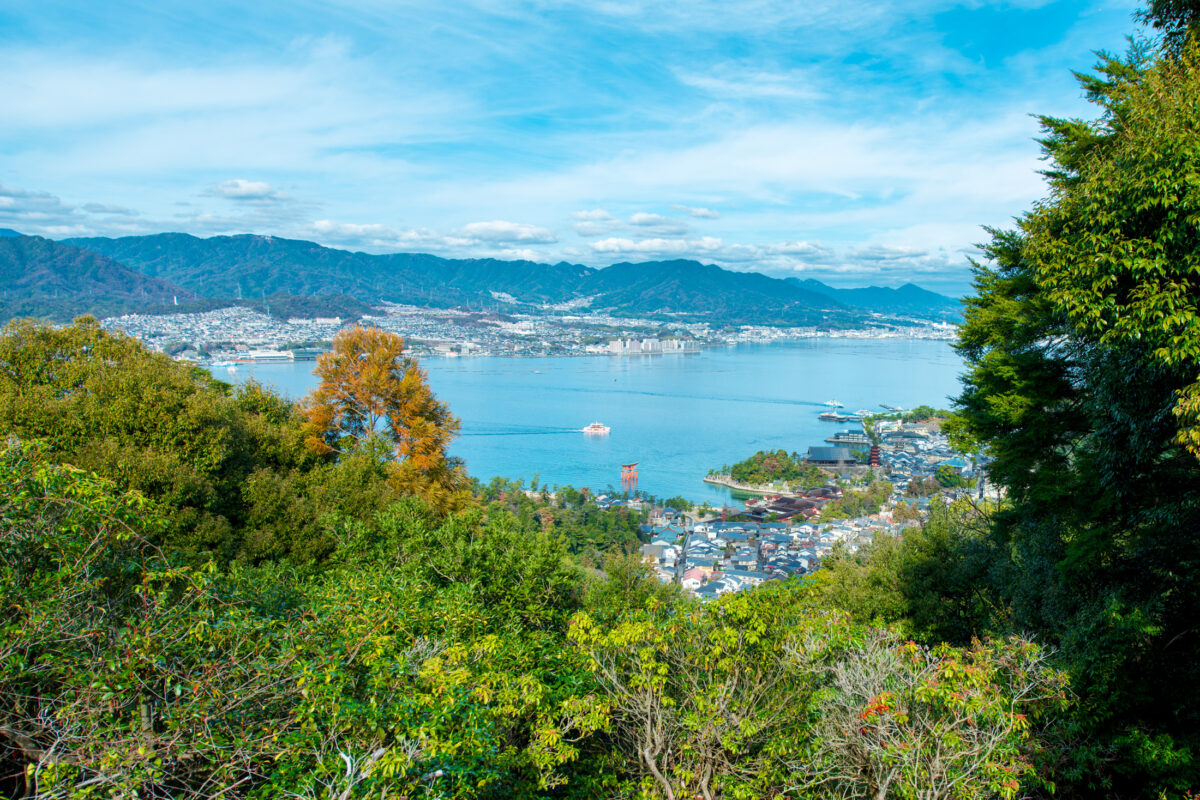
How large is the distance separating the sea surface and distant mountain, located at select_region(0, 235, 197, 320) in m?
56.7

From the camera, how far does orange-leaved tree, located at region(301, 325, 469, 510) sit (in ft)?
30.3

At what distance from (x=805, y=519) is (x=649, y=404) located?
25319 mm

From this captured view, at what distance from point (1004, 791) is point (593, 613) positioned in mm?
2735

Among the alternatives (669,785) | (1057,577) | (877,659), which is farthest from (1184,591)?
(669,785)

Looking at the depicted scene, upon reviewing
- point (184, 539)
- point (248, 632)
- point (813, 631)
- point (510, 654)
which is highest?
point (248, 632)

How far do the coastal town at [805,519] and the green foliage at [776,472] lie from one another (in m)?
0.41

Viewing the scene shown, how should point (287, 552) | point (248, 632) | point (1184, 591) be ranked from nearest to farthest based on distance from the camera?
point (248, 632) → point (1184, 591) → point (287, 552)

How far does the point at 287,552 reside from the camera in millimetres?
6953

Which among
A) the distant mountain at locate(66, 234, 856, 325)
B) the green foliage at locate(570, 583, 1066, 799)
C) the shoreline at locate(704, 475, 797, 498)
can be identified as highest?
the distant mountain at locate(66, 234, 856, 325)

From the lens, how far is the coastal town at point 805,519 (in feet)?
53.6

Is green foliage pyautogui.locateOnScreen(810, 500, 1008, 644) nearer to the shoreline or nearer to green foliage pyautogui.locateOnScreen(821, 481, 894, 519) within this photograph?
green foliage pyautogui.locateOnScreen(821, 481, 894, 519)

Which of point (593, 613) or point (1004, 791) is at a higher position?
point (1004, 791)

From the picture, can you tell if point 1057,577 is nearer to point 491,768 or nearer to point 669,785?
point 669,785

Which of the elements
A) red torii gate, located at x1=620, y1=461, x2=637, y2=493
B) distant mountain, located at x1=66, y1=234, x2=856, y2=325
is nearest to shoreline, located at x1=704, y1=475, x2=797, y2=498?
red torii gate, located at x1=620, y1=461, x2=637, y2=493
